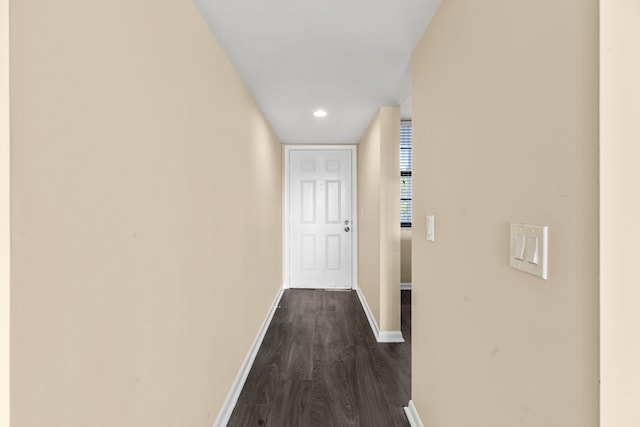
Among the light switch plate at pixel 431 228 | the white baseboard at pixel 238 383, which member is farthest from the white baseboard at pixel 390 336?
the light switch plate at pixel 431 228

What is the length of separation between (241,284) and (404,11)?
1.88 metres

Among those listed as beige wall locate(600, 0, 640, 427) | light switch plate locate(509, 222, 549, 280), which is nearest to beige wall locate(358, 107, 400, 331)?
light switch plate locate(509, 222, 549, 280)

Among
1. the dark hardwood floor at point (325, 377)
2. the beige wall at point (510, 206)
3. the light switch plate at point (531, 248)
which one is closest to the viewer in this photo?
the beige wall at point (510, 206)

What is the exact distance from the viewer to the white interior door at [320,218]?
439 cm

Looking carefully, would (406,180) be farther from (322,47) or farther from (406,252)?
(322,47)

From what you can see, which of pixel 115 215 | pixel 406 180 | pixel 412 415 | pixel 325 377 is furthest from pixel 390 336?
pixel 115 215

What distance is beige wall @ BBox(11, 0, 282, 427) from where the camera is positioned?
588mm

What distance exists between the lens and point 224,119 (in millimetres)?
1803

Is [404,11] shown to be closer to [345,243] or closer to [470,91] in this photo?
[470,91]

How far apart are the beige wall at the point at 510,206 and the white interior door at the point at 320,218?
287cm

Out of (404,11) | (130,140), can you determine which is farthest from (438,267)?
(130,140)

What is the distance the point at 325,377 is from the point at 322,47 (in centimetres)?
213
